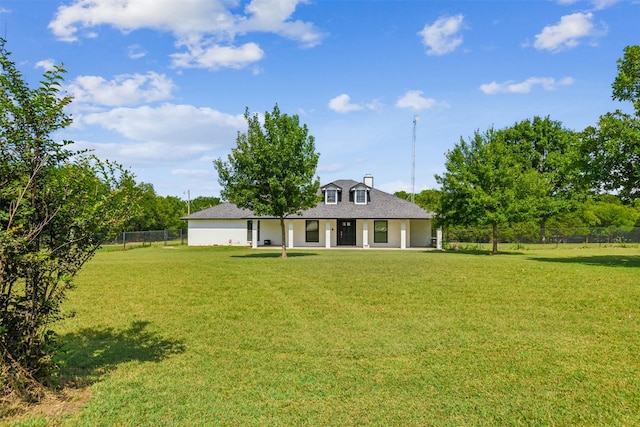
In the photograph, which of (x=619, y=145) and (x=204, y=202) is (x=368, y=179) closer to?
(x=619, y=145)

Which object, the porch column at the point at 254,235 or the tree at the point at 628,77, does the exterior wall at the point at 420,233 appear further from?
the tree at the point at 628,77

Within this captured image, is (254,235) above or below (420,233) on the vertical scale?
below

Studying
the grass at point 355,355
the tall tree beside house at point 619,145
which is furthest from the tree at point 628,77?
the grass at point 355,355

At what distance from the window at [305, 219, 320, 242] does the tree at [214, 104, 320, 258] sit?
12420 millimetres

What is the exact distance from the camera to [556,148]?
46.4 meters

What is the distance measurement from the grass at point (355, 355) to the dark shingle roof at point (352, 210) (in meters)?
23.3

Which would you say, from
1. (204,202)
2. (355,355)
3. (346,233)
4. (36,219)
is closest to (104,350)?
(36,219)

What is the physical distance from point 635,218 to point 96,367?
205 ft

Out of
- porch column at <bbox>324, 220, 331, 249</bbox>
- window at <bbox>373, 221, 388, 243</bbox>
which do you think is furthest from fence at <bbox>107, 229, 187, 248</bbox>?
window at <bbox>373, 221, 388, 243</bbox>

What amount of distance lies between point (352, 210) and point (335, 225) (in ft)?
6.31

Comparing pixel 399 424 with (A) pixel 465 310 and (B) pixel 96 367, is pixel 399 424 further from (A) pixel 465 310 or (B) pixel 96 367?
(A) pixel 465 310

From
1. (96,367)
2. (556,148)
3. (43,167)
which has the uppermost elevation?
(556,148)

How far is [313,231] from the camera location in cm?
3678

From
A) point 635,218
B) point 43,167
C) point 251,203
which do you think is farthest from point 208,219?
point 635,218
